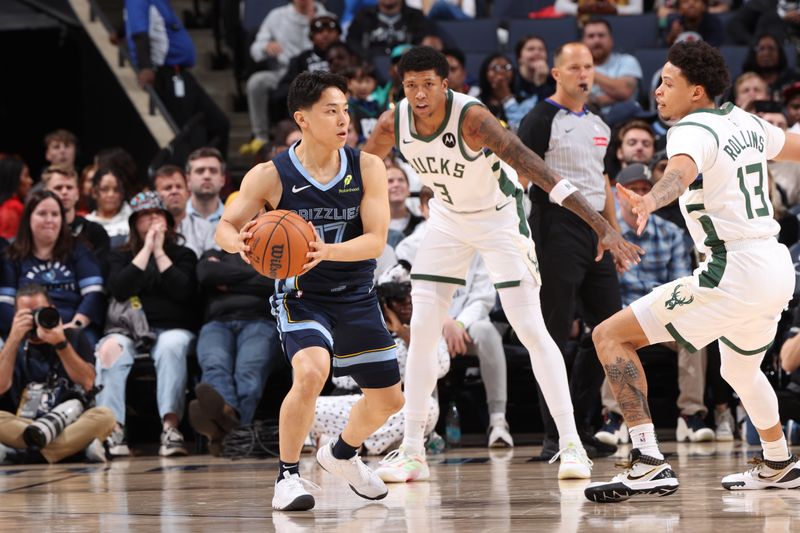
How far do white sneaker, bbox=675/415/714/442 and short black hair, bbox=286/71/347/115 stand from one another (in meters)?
4.01

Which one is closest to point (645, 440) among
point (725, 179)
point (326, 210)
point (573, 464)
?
point (573, 464)

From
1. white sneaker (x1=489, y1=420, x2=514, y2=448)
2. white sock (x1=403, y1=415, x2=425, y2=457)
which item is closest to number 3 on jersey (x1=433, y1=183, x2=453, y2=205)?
white sock (x1=403, y1=415, x2=425, y2=457)

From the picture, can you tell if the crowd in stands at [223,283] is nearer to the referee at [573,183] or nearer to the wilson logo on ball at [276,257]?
the referee at [573,183]

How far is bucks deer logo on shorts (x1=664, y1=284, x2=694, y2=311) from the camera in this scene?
15.9ft

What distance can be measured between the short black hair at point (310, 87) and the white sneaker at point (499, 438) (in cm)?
343

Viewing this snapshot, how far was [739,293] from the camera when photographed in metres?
4.82

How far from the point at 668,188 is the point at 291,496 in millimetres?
1882

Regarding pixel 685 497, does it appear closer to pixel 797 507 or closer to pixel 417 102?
pixel 797 507

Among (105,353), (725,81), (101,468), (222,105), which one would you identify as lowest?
(101,468)

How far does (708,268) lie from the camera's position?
16.0 feet

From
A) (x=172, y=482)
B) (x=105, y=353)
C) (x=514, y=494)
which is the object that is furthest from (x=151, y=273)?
(x=514, y=494)

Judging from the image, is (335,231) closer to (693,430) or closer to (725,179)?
(725,179)

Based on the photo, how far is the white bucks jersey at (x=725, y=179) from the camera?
482 cm

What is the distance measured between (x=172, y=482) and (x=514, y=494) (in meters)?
2.01
